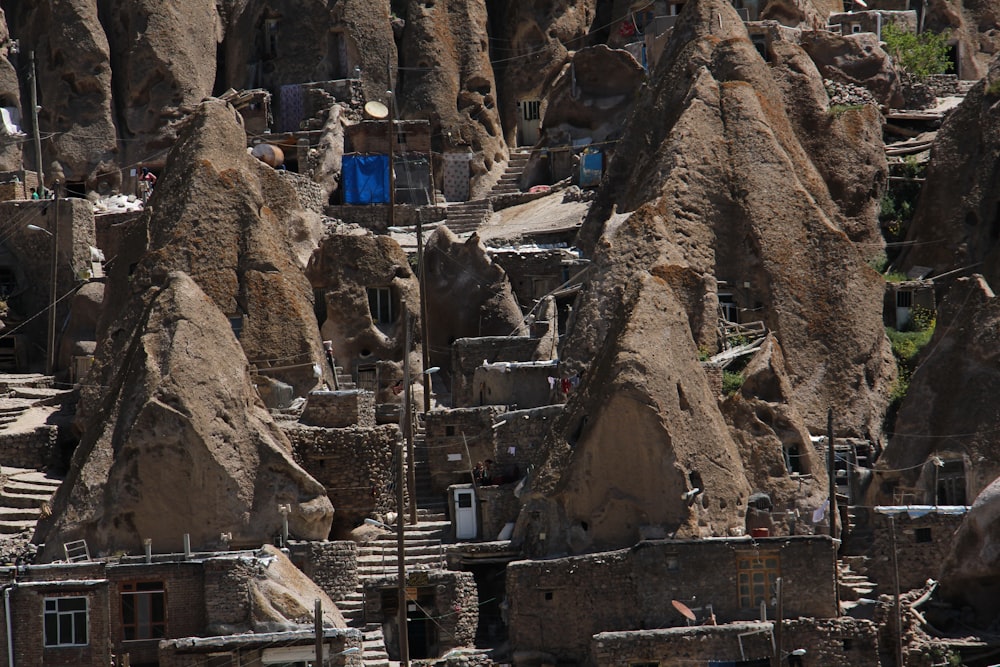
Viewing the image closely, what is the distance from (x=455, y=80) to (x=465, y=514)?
2828cm

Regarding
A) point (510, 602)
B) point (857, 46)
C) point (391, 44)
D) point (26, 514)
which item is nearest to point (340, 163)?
point (391, 44)

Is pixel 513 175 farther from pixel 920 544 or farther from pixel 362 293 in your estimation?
pixel 920 544

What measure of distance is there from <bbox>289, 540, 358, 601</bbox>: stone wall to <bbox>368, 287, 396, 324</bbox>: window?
12813 mm

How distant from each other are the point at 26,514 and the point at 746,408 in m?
17.3

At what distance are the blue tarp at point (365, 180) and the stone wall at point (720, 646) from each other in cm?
2864

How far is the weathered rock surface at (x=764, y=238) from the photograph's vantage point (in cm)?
6059

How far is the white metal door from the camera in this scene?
5803 cm

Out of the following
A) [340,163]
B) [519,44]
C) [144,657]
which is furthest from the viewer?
[519,44]

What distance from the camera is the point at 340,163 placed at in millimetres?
78688

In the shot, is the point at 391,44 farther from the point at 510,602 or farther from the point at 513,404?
the point at 510,602

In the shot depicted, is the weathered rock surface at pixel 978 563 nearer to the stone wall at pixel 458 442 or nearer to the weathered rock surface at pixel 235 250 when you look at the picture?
the stone wall at pixel 458 442

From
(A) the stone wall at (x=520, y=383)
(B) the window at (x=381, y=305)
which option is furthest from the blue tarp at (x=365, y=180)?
(A) the stone wall at (x=520, y=383)

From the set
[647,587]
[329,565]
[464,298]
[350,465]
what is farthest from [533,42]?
[647,587]

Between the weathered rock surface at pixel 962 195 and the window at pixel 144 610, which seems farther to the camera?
the weathered rock surface at pixel 962 195
